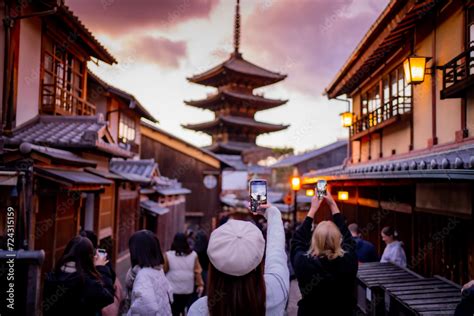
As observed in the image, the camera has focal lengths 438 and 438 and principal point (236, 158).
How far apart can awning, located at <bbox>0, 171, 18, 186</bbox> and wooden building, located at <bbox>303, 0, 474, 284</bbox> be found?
574 centimetres

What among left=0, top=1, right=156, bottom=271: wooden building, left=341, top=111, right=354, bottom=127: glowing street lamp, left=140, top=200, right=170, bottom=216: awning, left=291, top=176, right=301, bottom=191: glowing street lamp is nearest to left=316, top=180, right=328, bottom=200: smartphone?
left=0, top=1, right=156, bottom=271: wooden building

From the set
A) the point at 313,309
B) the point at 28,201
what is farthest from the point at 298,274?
the point at 28,201

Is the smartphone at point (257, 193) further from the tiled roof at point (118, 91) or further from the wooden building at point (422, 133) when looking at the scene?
the tiled roof at point (118, 91)

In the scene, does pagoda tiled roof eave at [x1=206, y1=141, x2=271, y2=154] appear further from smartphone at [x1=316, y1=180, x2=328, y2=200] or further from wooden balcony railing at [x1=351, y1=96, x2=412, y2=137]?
smartphone at [x1=316, y1=180, x2=328, y2=200]

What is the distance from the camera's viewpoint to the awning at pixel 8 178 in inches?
251

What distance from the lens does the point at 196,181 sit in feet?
90.1

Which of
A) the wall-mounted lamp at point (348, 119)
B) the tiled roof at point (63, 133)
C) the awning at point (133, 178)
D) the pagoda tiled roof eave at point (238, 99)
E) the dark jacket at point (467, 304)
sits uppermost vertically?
the pagoda tiled roof eave at point (238, 99)

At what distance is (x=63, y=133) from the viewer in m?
9.43

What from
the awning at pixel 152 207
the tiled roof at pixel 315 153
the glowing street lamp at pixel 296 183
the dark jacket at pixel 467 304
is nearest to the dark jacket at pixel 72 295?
the dark jacket at pixel 467 304

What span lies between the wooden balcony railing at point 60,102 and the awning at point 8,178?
4.39 meters

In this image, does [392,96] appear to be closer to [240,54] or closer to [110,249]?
[110,249]

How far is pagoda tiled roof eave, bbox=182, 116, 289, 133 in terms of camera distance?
35.6m

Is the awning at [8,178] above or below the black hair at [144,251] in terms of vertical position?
above

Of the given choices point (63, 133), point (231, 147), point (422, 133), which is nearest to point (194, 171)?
point (231, 147)
